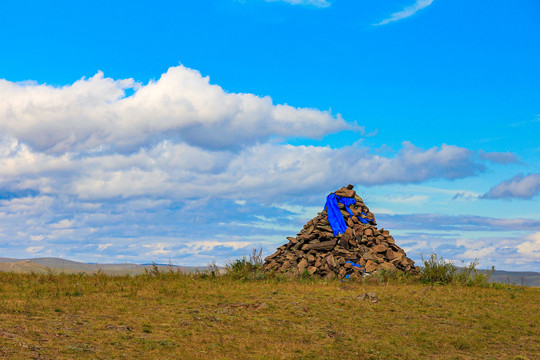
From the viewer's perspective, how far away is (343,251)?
2247cm

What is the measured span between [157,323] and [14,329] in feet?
10.8

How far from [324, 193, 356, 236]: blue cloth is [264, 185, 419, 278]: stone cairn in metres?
0.21

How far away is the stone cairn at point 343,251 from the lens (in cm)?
2164

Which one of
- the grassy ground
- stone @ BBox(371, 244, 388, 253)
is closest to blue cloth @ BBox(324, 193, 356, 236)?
stone @ BBox(371, 244, 388, 253)

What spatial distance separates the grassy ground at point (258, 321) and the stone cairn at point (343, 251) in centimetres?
264

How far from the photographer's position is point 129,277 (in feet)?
68.8

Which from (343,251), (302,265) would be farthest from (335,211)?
(302,265)

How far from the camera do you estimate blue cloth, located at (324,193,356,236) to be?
23.8 meters

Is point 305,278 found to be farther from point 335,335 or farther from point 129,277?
point 335,335

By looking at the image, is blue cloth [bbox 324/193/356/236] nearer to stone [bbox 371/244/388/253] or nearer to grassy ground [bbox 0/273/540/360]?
stone [bbox 371/244/388/253]

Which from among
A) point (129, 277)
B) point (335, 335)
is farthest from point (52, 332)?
point (129, 277)

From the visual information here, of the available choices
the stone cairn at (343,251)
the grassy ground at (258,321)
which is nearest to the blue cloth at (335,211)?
the stone cairn at (343,251)

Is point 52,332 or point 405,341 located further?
point 405,341

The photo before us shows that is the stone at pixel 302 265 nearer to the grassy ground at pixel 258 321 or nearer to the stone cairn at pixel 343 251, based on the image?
the stone cairn at pixel 343 251
